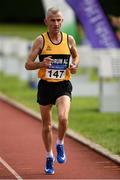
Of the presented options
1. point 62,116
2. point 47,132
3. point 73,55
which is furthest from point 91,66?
point 62,116

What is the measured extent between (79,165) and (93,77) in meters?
17.5

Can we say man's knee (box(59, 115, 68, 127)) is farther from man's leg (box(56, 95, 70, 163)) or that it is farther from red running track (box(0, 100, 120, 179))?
red running track (box(0, 100, 120, 179))

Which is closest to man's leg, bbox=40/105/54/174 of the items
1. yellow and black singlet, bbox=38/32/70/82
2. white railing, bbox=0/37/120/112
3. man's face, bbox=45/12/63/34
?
yellow and black singlet, bbox=38/32/70/82

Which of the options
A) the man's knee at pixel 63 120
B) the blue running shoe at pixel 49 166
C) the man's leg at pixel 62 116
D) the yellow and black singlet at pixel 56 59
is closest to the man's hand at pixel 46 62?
the yellow and black singlet at pixel 56 59

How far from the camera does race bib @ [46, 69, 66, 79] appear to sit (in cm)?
1120

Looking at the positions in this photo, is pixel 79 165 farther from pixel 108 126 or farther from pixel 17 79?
pixel 17 79

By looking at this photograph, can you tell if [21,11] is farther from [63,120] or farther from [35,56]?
[63,120]

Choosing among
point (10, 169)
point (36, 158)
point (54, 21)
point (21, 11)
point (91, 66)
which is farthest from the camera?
A: point (21, 11)

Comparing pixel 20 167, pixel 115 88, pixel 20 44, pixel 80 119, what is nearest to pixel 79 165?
pixel 20 167

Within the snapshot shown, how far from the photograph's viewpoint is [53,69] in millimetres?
11188

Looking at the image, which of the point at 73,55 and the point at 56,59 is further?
the point at 73,55

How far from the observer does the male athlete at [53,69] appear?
36.4 ft

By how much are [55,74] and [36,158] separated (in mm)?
1919

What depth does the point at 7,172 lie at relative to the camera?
11.4 metres
